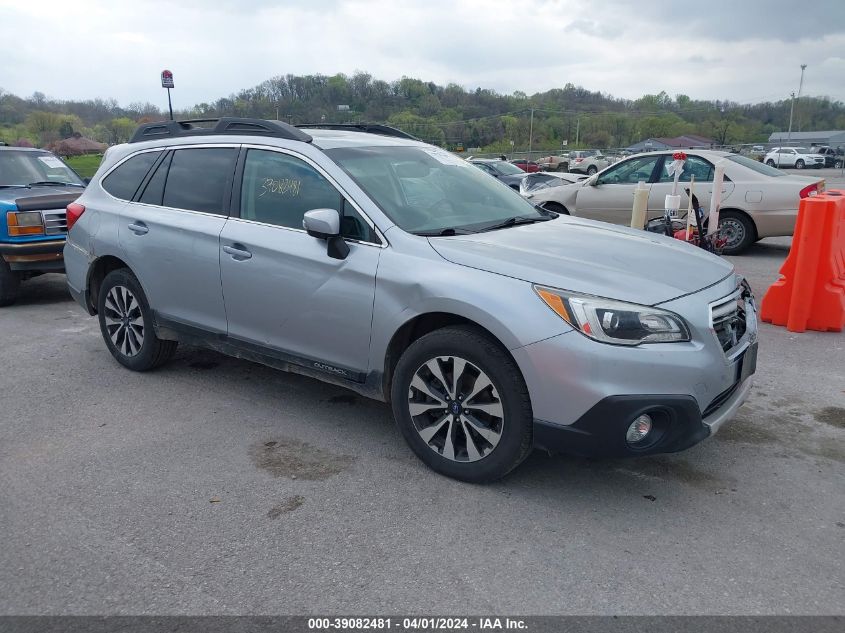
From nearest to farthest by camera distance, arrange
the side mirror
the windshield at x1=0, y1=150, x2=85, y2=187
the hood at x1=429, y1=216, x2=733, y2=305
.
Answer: the hood at x1=429, y1=216, x2=733, y2=305, the side mirror, the windshield at x1=0, y1=150, x2=85, y2=187

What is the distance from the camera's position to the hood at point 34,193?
7988 mm

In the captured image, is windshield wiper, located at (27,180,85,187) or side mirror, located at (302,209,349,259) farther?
windshield wiper, located at (27,180,85,187)

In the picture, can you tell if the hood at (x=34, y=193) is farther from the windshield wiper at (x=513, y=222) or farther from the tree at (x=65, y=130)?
the tree at (x=65, y=130)

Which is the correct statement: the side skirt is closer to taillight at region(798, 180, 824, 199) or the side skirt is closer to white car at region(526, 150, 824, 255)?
white car at region(526, 150, 824, 255)

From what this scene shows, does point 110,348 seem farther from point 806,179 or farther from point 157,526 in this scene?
point 806,179

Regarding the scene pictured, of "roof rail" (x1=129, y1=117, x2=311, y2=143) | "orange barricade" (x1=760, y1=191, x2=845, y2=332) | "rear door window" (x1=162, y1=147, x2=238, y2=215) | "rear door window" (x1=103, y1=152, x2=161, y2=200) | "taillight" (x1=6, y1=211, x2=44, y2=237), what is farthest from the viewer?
"taillight" (x1=6, y1=211, x2=44, y2=237)

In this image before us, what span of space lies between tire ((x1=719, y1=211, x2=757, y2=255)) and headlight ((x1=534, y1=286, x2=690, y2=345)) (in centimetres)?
815

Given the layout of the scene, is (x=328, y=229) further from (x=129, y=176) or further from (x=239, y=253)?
(x=129, y=176)

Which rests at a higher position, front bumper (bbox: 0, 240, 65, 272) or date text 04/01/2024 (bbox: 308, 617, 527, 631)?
front bumper (bbox: 0, 240, 65, 272)

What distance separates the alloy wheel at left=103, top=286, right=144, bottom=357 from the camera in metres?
5.29

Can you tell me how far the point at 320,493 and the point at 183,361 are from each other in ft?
8.89

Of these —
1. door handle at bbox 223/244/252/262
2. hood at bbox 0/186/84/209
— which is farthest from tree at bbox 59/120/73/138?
door handle at bbox 223/244/252/262

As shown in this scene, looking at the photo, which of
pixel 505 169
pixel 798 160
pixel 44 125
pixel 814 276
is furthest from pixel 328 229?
pixel 798 160

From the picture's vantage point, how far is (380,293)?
3.77 m
